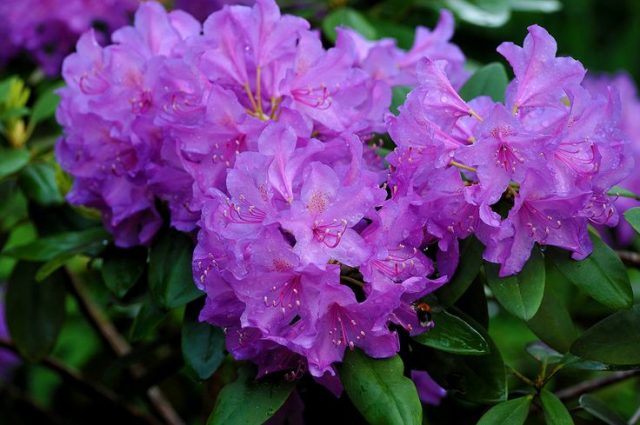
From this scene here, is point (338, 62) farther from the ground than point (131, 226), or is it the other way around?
point (338, 62)

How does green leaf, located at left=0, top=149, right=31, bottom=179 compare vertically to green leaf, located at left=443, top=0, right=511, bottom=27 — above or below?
above

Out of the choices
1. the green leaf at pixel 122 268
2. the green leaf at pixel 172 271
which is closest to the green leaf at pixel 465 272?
the green leaf at pixel 172 271

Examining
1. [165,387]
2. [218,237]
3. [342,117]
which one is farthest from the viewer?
[165,387]

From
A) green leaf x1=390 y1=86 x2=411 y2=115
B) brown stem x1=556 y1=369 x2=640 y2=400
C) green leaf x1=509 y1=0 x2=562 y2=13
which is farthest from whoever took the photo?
green leaf x1=509 y1=0 x2=562 y2=13

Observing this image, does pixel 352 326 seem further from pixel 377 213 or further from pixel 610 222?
pixel 610 222

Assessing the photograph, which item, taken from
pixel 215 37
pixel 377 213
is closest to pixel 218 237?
pixel 377 213

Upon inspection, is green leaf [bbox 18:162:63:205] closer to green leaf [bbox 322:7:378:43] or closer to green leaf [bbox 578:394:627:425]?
green leaf [bbox 322:7:378:43]

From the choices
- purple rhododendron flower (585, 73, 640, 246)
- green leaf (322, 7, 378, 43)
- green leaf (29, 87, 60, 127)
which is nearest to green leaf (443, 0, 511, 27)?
green leaf (322, 7, 378, 43)

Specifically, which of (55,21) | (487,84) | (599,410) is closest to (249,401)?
(599,410)
